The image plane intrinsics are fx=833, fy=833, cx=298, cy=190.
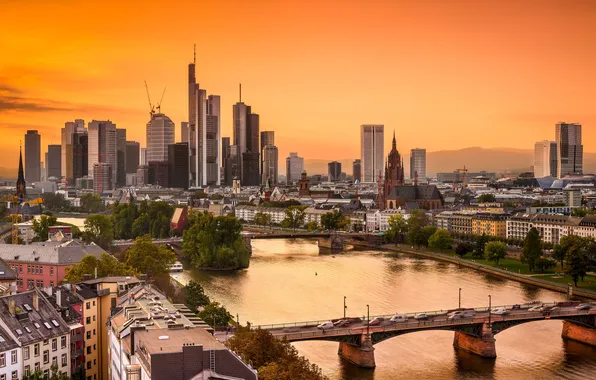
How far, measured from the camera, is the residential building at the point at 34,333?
67.5ft

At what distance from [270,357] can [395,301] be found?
19418mm

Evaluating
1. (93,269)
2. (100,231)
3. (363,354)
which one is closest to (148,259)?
(93,269)

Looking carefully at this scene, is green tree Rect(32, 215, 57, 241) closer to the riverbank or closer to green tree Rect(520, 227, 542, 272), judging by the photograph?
the riverbank

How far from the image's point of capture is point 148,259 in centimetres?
3900

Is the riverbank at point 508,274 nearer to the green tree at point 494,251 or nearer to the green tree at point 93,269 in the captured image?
the green tree at point 494,251

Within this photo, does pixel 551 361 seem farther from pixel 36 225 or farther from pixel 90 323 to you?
pixel 36 225

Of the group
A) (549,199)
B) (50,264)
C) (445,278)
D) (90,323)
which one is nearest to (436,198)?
(549,199)

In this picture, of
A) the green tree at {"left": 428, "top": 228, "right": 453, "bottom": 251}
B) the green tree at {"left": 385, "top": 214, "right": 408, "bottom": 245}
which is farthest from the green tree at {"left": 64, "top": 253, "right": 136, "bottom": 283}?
the green tree at {"left": 385, "top": 214, "right": 408, "bottom": 245}

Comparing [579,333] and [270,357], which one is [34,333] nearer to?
[270,357]

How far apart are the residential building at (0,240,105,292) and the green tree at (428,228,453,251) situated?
3141 cm

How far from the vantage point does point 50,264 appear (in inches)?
1432

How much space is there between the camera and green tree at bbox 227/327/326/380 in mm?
18969

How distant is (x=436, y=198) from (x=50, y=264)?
219ft

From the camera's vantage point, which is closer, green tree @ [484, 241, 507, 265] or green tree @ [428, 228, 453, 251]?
green tree @ [484, 241, 507, 265]
